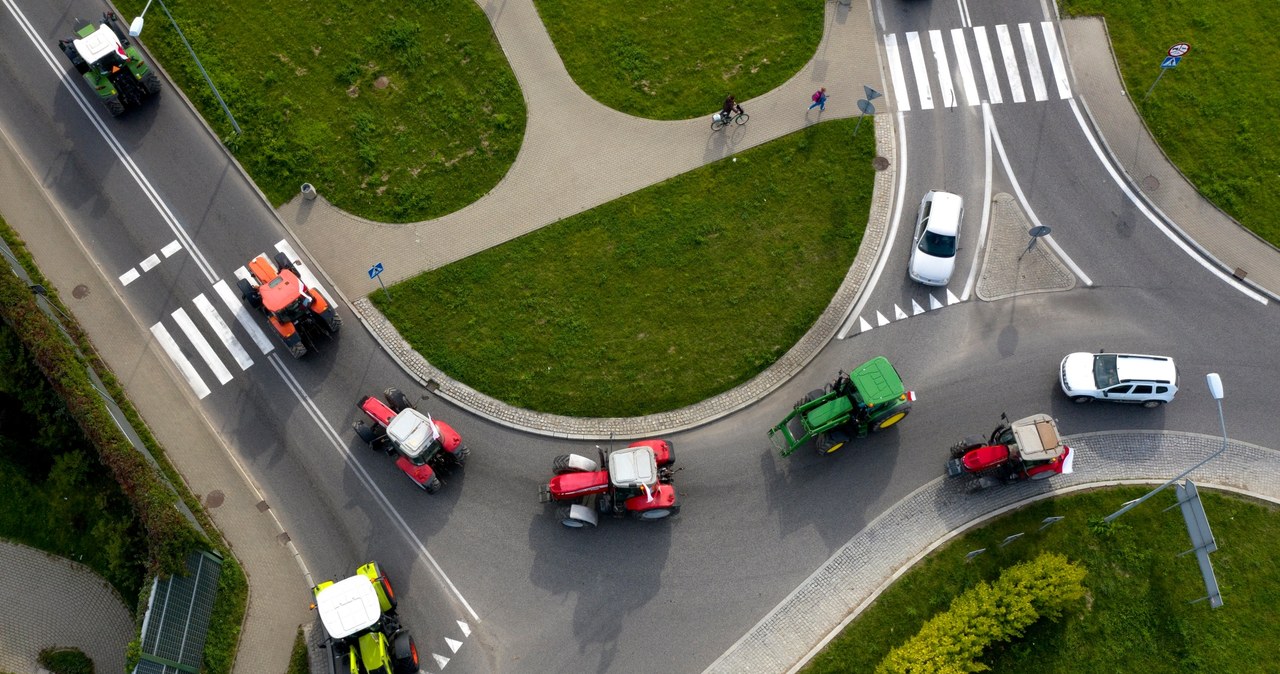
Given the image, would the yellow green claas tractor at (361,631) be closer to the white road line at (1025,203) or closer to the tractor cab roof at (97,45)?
the tractor cab roof at (97,45)

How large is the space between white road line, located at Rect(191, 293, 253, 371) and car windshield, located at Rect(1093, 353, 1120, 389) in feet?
98.0

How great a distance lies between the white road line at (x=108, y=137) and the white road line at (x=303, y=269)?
2678 mm

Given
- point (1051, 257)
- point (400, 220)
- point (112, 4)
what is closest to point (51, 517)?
point (400, 220)

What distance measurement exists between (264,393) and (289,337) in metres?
2.50

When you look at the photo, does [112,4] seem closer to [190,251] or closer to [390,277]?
[190,251]

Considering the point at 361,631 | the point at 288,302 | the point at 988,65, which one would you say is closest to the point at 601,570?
the point at 361,631

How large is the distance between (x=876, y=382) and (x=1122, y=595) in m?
10.3

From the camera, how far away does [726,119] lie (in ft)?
94.0

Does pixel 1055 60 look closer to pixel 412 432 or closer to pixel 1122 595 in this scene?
pixel 1122 595

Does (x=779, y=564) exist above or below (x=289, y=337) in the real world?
below

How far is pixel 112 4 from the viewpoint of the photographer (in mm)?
30844

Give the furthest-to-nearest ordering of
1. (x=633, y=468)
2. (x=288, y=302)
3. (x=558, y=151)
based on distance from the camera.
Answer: (x=558, y=151), (x=288, y=302), (x=633, y=468)

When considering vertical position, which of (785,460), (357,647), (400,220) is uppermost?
(400,220)

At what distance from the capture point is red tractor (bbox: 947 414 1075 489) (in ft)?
75.3
